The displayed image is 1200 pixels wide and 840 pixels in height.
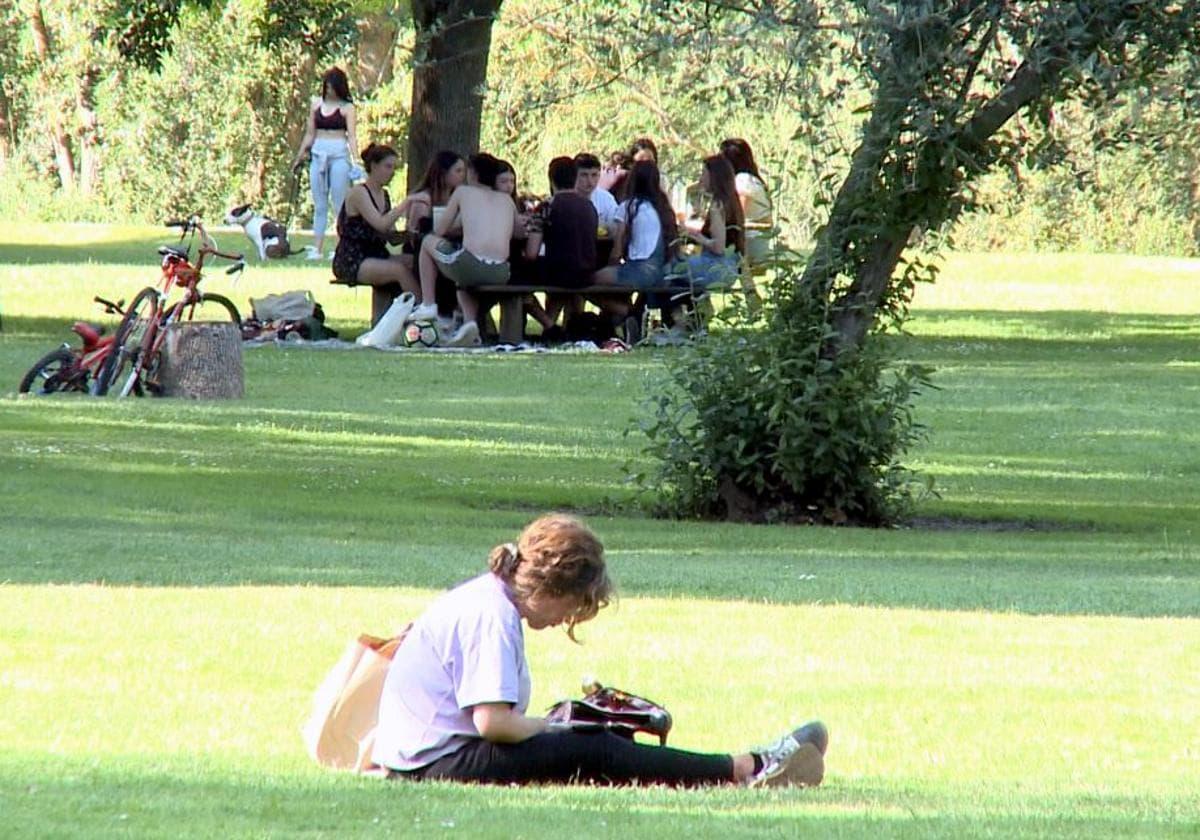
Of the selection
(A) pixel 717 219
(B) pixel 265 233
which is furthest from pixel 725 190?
(B) pixel 265 233

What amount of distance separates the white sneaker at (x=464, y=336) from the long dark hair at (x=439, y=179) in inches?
53.6

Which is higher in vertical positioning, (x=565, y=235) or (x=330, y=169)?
(x=330, y=169)

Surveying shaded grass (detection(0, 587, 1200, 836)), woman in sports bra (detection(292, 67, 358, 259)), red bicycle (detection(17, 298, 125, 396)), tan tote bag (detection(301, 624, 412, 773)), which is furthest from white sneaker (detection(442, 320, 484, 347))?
tan tote bag (detection(301, 624, 412, 773))

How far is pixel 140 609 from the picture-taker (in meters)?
10.0

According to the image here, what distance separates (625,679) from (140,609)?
7.84ft

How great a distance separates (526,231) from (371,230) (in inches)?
64.9

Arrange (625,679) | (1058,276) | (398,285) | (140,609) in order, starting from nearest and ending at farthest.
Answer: (625,679)
(140,609)
(398,285)
(1058,276)

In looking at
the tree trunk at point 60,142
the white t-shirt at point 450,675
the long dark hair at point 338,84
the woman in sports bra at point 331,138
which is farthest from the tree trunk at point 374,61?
the white t-shirt at point 450,675

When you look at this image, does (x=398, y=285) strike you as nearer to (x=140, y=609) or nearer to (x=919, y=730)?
(x=140, y=609)

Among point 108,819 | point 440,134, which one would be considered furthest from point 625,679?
point 440,134

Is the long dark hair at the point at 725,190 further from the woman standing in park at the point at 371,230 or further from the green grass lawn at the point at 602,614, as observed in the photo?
the woman standing in park at the point at 371,230

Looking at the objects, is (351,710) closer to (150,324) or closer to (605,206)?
(150,324)

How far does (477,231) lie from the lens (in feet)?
81.6

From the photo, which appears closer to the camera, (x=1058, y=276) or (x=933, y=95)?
(x=933, y=95)
